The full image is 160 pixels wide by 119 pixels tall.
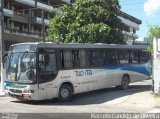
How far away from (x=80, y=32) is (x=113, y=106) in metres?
10.9

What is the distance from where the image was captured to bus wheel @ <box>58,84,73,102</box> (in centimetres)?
1823

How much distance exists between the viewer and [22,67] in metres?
17.4

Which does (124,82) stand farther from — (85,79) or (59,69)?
(59,69)

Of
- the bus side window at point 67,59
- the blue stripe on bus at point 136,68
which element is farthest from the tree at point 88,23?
the bus side window at point 67,59

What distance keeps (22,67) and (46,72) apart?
3.57 ft

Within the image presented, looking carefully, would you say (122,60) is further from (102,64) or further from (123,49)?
(102,64)

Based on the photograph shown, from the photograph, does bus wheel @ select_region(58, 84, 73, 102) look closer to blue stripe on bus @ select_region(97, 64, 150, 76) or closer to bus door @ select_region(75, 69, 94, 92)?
bus door @ select_region(75, 69, 94, 92)

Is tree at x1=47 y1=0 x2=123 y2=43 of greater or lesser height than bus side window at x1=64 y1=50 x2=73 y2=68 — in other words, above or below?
above

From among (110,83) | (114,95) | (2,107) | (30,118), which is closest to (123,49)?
(110,83)

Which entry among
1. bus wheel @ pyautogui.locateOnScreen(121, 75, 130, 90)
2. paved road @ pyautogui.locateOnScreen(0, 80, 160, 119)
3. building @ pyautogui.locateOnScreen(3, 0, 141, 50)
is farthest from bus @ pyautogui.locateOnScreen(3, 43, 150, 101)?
building @ pyautogui.locateOnScreen(3, 0, 141, 50)

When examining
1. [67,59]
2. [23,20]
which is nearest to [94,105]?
[67,59]

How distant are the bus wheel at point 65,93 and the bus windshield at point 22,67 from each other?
1879mm

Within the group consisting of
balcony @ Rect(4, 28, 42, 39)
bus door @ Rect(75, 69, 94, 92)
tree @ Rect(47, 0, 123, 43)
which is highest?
balcony @ Rect(4, 28, 42, 39)

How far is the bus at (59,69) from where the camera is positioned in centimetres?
1709
